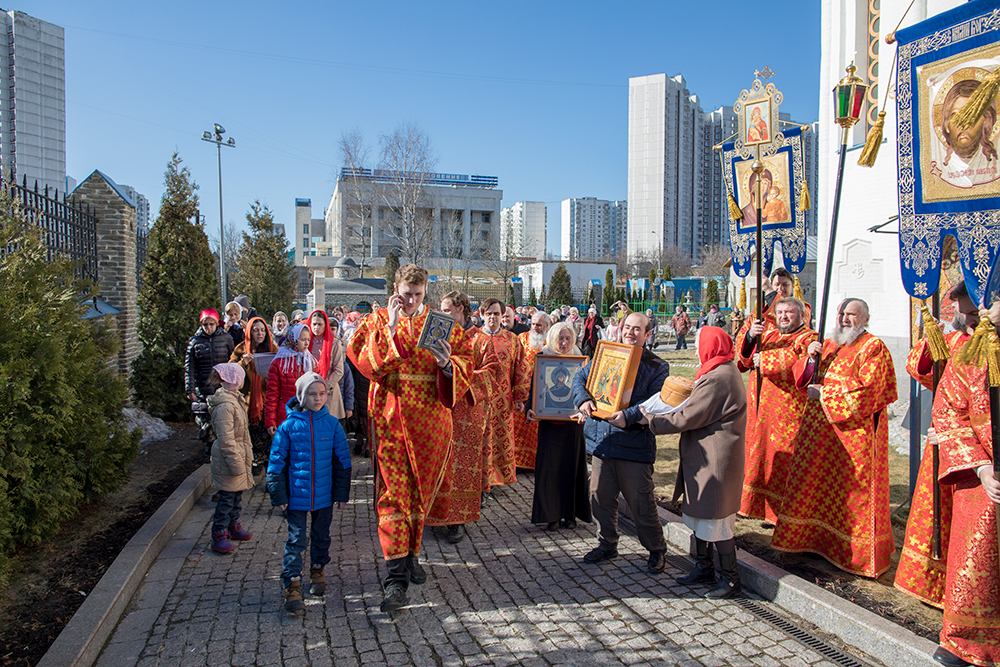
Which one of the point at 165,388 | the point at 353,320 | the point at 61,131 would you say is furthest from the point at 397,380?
the point at 61,131

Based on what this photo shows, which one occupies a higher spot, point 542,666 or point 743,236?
point 743,236

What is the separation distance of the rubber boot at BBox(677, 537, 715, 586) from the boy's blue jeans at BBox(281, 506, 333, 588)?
2360 millimetres

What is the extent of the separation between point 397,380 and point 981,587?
329cm

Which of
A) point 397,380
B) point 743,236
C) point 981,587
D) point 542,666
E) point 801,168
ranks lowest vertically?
point 542,666

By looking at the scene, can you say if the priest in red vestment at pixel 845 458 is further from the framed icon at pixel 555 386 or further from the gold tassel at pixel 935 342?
the framed icon at pixel 555 386

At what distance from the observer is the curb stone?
329 cm

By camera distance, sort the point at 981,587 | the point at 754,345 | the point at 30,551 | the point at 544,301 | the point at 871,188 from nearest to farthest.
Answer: the point at 981,587 < the point at 30,551 < the point at 754,345 < the point at 871,188 < the point at 544,301

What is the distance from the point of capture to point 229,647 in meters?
3.48

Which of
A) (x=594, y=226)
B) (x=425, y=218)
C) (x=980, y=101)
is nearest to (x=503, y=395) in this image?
(x=980, y=101)

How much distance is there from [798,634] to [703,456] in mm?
1116

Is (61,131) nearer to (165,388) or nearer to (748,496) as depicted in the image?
(165,388)

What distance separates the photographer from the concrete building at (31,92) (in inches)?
1556

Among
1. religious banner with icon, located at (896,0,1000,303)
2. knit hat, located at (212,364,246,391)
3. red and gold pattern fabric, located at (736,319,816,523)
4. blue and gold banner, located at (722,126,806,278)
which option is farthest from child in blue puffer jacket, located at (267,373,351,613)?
blue and gold banner, located at (722,126,806,278)

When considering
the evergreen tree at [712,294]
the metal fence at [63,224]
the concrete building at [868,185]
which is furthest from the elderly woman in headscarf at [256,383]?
the evergreen tree at [712,294]
